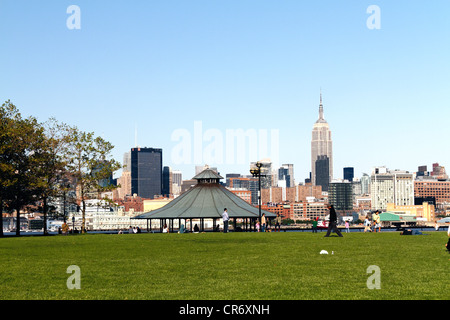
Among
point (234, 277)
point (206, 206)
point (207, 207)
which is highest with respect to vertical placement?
point (234, 277)

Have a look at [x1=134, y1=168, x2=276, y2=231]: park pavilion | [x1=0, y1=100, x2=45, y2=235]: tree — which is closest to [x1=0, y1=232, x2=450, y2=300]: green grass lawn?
[x1=0, y1=100, x2=45, y2=235]: tree

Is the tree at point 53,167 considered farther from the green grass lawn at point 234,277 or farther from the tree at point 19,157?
the green grass lawn at point 234,277

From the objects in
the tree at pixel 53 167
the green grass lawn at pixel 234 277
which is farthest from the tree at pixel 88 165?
the green grass lawn at pixel 234 277

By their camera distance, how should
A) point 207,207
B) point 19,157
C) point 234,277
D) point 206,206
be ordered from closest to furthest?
1. point 234,277
2. point 19,157
3. point 207,207
4. point 206,206

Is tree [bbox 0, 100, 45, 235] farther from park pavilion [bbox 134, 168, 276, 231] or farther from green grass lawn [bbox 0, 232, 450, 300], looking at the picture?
green grass lawn [bbox 0, 232, 450, 300]

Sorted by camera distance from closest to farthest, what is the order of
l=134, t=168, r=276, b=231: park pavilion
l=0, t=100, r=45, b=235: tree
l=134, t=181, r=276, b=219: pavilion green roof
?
l=0, t=100, r=45, b=235: tree, l=134, t=168, r=276, b=231: park pavilion, l=134, t=181, r=276, b=219: pavilion green roof

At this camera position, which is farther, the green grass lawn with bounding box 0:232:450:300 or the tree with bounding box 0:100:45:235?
the tree with bounding box 0:100:45:235

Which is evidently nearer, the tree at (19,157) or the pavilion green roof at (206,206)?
the tree at (19,157)

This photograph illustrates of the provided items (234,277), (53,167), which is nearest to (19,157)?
(53,167)

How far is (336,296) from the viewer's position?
1206cm

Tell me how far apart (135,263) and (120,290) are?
6512 millimetres

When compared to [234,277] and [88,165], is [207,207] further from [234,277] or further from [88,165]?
[234,277]
